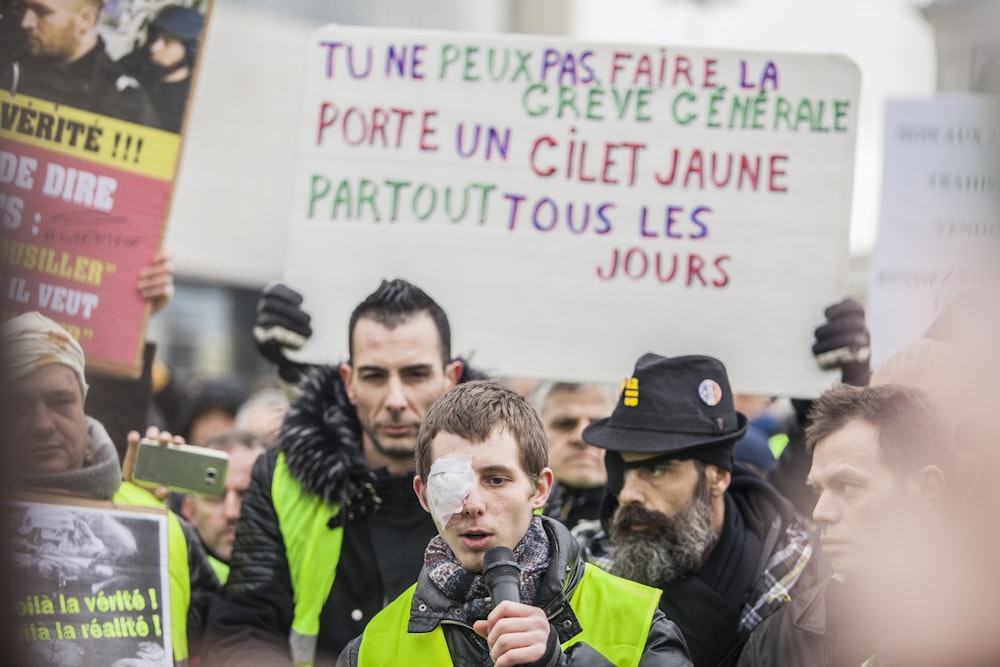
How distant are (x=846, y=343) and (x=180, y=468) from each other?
6.51ft

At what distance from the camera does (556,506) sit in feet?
13.0

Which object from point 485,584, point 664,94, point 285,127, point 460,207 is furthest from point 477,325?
→ point 285,127

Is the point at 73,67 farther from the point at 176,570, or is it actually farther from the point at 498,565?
the point at 498,565

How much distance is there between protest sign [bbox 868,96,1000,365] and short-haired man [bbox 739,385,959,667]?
1436 millimetres

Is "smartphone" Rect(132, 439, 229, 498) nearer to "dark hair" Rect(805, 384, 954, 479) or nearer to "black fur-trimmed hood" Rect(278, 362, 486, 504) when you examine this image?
"black fur-trimmed hood" Rect(278, 362, 486, 504)

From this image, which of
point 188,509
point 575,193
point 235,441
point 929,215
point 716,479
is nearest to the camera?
point 716,479

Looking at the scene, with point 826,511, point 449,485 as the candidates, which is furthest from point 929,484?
point 449,485

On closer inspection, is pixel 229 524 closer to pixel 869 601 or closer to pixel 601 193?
pixel 601 193

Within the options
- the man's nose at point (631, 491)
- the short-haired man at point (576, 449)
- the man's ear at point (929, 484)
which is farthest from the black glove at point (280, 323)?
the man's ear at point (929, 484)

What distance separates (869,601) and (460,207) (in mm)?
1938

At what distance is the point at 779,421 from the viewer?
6.63 metres

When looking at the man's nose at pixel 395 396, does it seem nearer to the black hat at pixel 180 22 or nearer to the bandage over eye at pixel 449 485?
the bandage over eye at pixel 449 485

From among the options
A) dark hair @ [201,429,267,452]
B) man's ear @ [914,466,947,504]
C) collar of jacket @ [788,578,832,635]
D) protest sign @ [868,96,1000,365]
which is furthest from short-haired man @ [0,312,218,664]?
protest sign @ [868,96,1000,365]

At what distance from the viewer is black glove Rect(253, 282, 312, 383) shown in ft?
13.6
